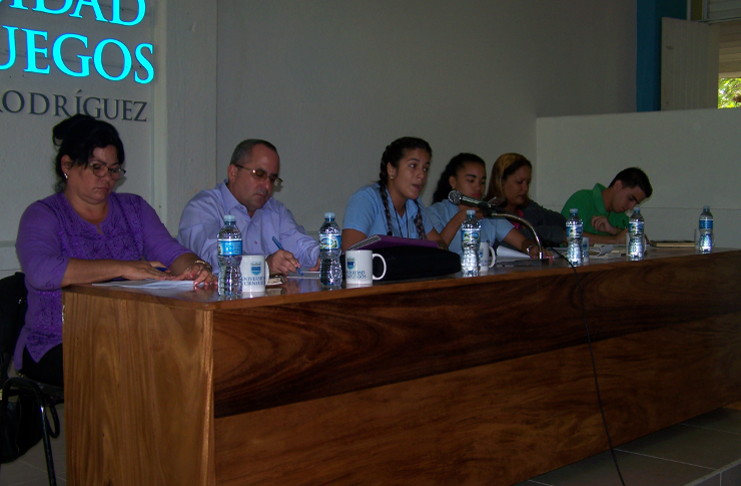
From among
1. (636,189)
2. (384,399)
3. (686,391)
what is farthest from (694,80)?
(384,399)

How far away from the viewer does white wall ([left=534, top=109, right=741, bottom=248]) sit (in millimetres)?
6398

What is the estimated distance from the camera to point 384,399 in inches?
88.9

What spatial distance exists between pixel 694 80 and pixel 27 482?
7.31 metres

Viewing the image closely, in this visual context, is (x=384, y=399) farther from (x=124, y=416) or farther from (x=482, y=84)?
(x=482, y=84)

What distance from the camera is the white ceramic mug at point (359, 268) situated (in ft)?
7.52

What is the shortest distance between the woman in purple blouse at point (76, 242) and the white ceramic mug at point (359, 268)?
36 centimetres

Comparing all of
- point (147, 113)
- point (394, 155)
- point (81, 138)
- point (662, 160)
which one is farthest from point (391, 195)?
point (662, 160)

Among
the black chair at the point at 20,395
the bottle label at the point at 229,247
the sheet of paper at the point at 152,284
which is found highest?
the bottle label at the point at 229,247

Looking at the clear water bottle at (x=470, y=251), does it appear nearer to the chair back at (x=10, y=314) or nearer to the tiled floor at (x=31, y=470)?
the chair back at (x=10, y=314)

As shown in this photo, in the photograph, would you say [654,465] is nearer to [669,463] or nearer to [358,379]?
[669,463]

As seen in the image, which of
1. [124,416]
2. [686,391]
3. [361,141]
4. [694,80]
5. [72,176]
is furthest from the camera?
[694,80]

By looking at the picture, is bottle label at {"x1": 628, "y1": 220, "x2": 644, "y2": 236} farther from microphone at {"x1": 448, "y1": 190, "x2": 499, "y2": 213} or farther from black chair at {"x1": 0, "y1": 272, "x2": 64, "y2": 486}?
black chair at {"x1": 0, "y1": 272, "x2": 64, "y2": 486}

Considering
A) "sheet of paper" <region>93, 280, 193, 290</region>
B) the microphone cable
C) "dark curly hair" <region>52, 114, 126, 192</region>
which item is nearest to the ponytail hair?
the microphone cable

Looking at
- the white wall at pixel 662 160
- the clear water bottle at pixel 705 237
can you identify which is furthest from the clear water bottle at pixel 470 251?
the white wall at pixel 662 160
